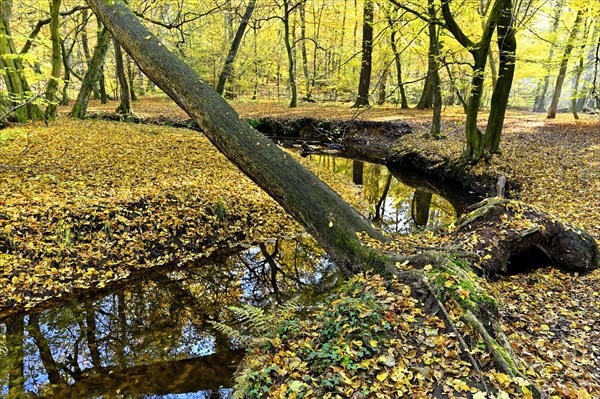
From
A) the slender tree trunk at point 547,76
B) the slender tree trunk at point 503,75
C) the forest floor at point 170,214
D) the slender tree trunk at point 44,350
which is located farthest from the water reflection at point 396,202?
the slender tree trunk at point 44,350

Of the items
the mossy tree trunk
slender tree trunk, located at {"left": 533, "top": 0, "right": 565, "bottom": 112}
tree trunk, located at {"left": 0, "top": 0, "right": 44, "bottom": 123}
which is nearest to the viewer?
the mossy tree trunk

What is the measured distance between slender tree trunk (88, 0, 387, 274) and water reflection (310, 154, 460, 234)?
4836mm

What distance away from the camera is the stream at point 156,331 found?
4.35m

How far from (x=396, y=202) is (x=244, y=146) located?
26.6 ft

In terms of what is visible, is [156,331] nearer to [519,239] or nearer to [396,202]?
[519,239]

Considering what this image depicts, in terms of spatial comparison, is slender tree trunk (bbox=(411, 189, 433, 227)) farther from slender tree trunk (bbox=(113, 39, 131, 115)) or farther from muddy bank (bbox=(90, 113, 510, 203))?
slender tree trunk (bbox=(113, 39, 131, 115))

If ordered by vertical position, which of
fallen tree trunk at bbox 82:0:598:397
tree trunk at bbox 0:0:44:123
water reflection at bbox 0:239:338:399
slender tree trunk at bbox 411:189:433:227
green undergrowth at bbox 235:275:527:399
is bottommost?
water reflection at bbox 0:239:338:399

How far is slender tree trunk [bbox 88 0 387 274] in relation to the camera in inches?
196

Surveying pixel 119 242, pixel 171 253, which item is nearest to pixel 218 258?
pixel 171 253

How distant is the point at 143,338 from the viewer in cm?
516

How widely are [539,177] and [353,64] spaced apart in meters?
19.7

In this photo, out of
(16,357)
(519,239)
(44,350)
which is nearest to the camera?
(16,357)

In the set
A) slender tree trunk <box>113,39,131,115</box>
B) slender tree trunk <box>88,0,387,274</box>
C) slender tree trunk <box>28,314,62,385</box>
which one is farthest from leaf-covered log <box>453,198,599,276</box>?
slender tree trunk <box>113,39,131,115</box>

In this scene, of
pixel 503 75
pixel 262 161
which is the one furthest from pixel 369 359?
pixel 503 75
